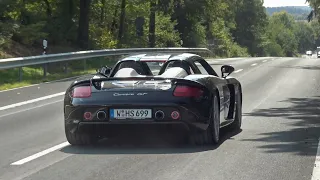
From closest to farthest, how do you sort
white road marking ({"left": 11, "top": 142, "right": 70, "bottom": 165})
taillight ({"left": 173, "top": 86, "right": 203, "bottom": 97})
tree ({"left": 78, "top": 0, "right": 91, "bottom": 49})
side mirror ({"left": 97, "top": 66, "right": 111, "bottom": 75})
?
1. white road marking ({"left": 11, "top": 142, "right": 70, "bottom": 165})
2. taillight ({"left": 173, "top": 86, "right": 203, "bottom": 97})
3. side mirror ({"left": 97, "top": 66, "right": 111, "bottom": 75})
4. tree ({"left": 78, "top": 0, "right": 91, "bottom": 49})

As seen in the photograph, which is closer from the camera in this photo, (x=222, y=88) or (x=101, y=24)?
(x=222, y=88)

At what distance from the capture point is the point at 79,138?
9281 millimetres

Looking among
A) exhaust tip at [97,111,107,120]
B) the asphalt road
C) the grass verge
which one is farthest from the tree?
exhaust tip at [97,111,107,120]

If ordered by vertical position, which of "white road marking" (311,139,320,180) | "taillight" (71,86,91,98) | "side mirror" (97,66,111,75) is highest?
"side mirror" (97,66,111,75)

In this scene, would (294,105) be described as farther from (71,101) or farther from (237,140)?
(71,101)

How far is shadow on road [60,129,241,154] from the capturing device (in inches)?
346

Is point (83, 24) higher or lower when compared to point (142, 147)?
higher

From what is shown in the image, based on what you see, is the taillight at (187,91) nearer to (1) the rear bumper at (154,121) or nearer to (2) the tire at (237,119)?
(1) the rear bumper at (154,121)

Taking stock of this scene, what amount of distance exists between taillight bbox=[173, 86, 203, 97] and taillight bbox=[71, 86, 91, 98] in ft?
3.61

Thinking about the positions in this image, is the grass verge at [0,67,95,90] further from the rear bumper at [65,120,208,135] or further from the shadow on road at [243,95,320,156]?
the rear bumper at [65,120,208,135]

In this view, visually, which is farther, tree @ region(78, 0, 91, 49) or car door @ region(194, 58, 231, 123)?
tree @ region(78, 0, 91, 49)

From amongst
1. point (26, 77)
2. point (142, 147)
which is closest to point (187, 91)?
point (142, 147)

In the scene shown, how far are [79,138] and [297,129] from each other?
3.59m

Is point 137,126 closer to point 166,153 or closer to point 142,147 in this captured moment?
point 142,147
